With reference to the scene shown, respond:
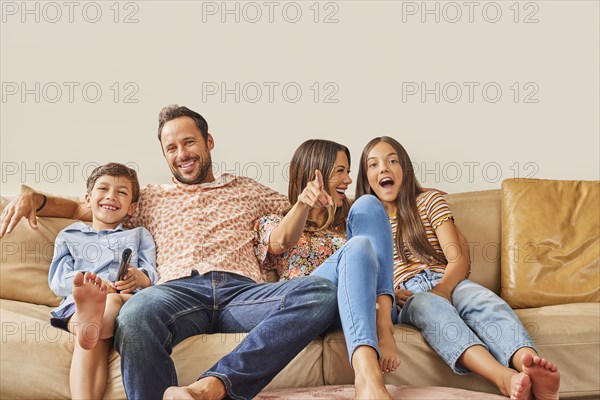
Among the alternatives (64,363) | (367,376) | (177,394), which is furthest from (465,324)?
(64,363)

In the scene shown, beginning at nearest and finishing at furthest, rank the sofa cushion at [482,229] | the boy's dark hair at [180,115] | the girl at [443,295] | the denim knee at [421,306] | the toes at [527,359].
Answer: the toes at [527,359]
the girl at [443,295]
the denim knee at [421,306]
the boy's dark hair at [180,115]
the sofa cushion at [482,229]

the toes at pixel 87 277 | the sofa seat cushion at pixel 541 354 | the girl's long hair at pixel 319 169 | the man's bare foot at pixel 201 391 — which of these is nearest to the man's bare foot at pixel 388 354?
the sofa seat cushion at pixel 541 354

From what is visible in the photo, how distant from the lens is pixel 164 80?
2.89 meters

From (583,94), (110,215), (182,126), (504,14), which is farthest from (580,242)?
(110,215)

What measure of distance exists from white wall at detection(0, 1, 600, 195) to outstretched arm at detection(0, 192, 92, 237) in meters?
0.47

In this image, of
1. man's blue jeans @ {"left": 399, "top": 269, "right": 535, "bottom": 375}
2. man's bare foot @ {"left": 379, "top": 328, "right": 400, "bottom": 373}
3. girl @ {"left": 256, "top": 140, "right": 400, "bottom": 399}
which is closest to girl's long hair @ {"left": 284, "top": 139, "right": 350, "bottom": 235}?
girl @ {"left": 256, "top": 140, "right": 400, "bottom": 399}

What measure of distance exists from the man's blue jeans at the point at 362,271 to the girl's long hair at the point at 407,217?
310 millimetres

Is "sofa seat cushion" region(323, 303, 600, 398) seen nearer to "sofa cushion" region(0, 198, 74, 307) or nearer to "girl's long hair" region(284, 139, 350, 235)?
"girl's long hair" region(284, 139, 350, 235)

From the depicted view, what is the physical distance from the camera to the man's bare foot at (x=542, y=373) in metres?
1.66

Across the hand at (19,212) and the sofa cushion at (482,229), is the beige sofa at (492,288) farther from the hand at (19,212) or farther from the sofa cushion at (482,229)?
the hand at (19,212)

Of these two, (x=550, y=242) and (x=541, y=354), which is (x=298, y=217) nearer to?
(x=541, y=354)

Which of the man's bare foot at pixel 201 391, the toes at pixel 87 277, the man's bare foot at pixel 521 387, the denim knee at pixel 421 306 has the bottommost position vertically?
the man's bare foot at pixel 521 387

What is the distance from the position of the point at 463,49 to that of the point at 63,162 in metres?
1.72

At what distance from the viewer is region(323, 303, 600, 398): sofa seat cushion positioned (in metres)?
1.92
